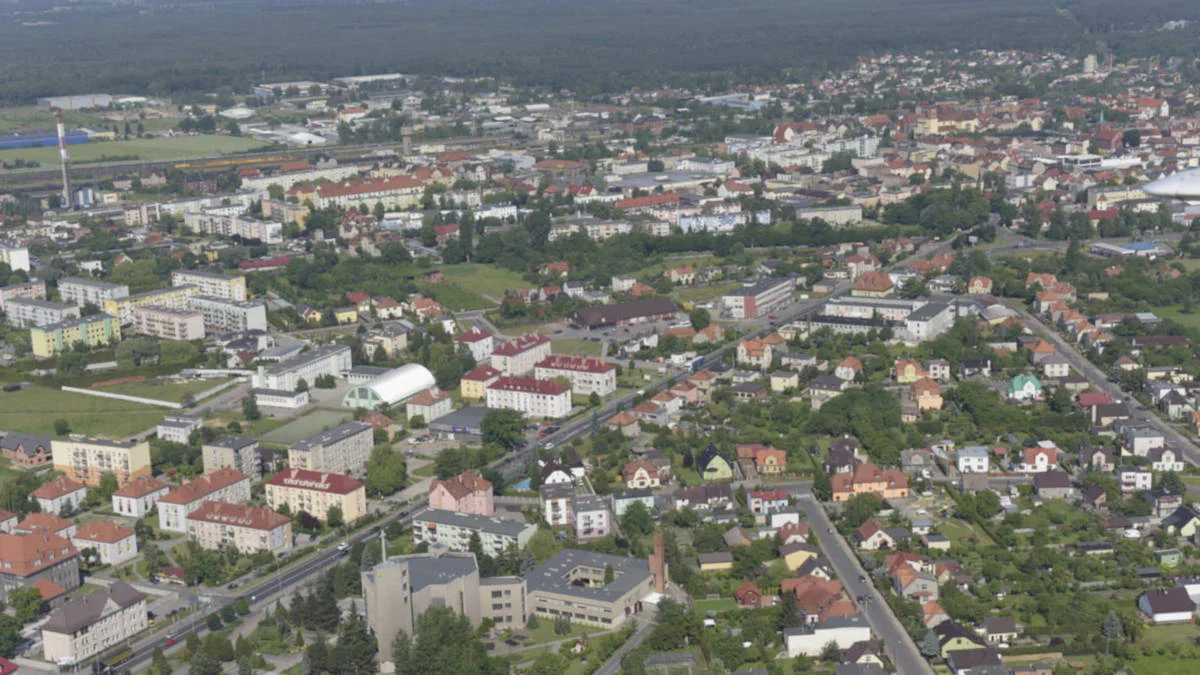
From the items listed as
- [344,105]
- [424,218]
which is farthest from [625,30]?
[424,218]

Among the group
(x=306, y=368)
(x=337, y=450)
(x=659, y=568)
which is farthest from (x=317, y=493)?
(x=306, y=368)

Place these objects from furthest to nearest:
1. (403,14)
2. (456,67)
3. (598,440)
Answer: (403,14), (456,67), (598,440)

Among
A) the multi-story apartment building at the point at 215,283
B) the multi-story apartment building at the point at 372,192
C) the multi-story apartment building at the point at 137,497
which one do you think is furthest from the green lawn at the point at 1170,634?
the multi-story apartment building at the point at 372,192

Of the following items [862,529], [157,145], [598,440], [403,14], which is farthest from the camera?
[403,14]

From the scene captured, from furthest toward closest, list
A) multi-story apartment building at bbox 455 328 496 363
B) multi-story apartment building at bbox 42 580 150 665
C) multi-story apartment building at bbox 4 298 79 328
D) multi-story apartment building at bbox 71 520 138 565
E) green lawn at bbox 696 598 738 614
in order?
multi-story apartment building at bbox 4 298 79 328 < multi-story apartment building at bbox 455 328 496 363 < multi-story apartment building at bbox 71 520 138 565 < green lawn at bbox 696 598 738 614 < multi-story apartment building at bbox 42 580 150 665

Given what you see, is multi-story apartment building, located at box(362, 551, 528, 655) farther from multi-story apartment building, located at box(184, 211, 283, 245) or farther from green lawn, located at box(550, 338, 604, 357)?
multi-story apartment building, located at box(184, 211, 283, 245)

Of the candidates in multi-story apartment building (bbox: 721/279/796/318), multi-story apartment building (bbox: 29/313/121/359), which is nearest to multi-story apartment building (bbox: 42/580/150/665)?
multi-story apartment building (bbox: 29/313/121/359)

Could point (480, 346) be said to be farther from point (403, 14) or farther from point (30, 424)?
point (403, 14)
